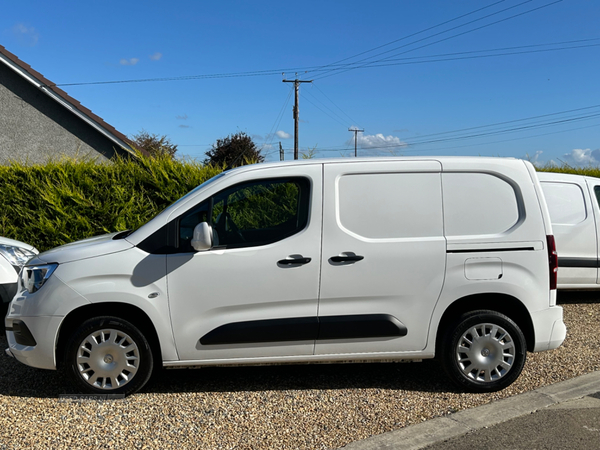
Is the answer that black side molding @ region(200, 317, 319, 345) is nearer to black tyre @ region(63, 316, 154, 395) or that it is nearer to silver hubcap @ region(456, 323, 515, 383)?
black tyre @ region(63, 316, 154, 395)

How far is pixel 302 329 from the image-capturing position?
14.8 feet

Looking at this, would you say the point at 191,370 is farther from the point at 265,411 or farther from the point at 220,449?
the point at 220,449

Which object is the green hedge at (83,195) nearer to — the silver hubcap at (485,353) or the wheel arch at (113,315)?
the wheel arch at (113,315)

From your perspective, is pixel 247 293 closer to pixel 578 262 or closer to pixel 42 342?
pixel 42 342

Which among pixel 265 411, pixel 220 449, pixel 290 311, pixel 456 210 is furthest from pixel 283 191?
pixel 220 449

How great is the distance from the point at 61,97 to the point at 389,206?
1626 cm

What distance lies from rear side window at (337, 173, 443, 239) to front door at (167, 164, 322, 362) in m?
0.28

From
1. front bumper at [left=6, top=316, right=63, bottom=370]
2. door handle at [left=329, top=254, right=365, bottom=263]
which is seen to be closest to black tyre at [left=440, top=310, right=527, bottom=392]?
door handle at [left=329, top=254, right=365, bottom=263]

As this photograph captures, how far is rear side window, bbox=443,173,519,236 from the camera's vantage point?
4664 mm

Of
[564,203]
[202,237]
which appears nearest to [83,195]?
[202,237]

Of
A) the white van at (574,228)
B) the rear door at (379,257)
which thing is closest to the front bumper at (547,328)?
the rear door at (379,257)

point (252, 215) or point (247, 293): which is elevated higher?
point (252, 215)

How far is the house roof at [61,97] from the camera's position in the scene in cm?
1772

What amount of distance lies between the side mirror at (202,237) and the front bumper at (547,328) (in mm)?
2770
